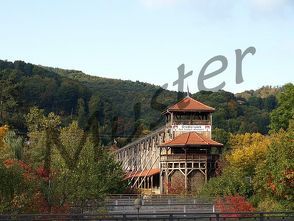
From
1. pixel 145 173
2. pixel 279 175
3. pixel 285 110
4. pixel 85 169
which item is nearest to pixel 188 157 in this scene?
pixel 145 173

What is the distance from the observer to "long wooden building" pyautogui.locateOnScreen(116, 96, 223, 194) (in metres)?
59.8

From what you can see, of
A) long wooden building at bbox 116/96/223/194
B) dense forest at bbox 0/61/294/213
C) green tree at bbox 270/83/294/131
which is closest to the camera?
dense forest at bbox 0/61/294/213

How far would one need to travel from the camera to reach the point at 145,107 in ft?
472

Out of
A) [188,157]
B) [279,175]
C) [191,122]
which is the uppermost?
[191,122]

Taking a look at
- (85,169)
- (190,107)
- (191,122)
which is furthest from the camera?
(191,122)

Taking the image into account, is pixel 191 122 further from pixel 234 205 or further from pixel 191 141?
pixel 234 205

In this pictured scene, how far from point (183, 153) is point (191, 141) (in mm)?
1809

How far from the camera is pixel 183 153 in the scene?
A: 6106 centimetres

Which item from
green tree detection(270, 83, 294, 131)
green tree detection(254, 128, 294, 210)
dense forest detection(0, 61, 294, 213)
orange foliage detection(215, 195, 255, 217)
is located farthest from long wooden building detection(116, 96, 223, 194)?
orange foliage detection(215, 195, 255, 217)

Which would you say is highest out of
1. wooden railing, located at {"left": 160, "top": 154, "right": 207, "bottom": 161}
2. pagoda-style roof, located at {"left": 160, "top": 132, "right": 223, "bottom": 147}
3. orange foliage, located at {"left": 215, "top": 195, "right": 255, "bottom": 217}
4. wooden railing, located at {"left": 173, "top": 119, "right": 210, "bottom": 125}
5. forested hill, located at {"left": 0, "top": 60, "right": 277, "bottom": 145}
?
forested hill, located at {"left": 0, "top": 60, "right": 277, "bottom": 145}

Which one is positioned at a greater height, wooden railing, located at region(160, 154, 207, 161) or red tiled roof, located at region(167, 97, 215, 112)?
red tiled roof, located at region(167, 97, 215, 112)

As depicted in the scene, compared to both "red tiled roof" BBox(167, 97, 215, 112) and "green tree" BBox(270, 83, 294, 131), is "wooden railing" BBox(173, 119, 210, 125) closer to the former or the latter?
"red tiled roof" BBox(167, 97, 215, 112)

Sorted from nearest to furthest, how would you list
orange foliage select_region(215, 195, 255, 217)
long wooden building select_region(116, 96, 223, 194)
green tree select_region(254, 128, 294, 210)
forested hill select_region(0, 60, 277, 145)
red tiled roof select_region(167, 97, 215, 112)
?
green tree select_region(254, 128, 294, 210)
orange foliage select_region(215, 195, 255, 217)
long wooden building select_region(116, 96, 223, 194)
red tiled roof select_region(167, 97, 215, 112)
forested hill select_region(0, 60, 277, 145)

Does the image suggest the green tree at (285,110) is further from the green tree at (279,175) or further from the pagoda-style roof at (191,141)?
the green tree at (279,175)
